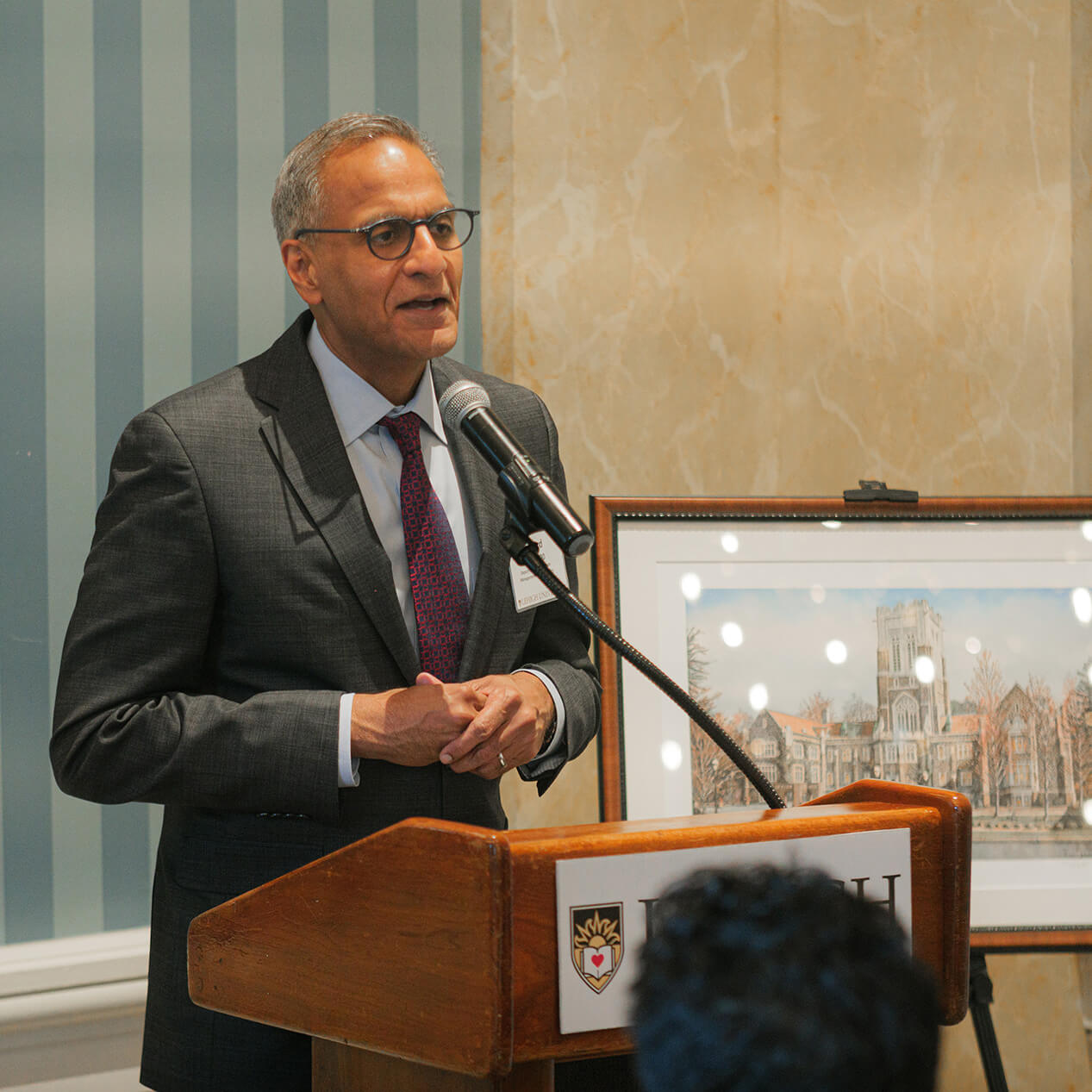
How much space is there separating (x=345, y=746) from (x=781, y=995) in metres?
0.93

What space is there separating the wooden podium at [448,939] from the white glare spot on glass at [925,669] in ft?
3.53

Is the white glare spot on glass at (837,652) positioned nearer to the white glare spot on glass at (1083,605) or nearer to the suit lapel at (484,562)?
the white glare spot on glass at (1083,605)

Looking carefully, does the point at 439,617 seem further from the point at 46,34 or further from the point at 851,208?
the point at 851,208

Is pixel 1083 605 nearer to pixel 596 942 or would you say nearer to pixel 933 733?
pixel 933 733

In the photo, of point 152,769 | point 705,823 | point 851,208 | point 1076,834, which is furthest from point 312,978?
point 851,208

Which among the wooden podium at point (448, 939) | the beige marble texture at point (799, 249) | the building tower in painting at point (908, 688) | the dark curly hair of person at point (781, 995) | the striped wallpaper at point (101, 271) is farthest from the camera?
the beige marble texture at point (799, 249)

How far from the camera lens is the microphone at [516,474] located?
3.76 ft

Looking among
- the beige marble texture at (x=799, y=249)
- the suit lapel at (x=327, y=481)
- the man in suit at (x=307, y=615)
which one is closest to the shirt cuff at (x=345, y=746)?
the man in suit at (x=307, y=615)

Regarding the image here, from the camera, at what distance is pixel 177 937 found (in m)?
1.54

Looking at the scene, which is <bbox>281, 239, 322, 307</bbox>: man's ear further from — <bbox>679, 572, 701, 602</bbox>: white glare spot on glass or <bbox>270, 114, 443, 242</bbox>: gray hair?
<bbox>679, 572, 701, 602</bbox>: white glare spot on glass

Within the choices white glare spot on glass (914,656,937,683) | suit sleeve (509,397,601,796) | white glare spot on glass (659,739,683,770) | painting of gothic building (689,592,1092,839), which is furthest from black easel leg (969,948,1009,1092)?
suit sleeve (509,397,601,796)

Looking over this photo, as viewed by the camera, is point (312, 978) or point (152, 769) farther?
point (152, 769)

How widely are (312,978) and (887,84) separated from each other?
8.87ft

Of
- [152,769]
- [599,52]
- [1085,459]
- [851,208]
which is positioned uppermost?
[599,52]
